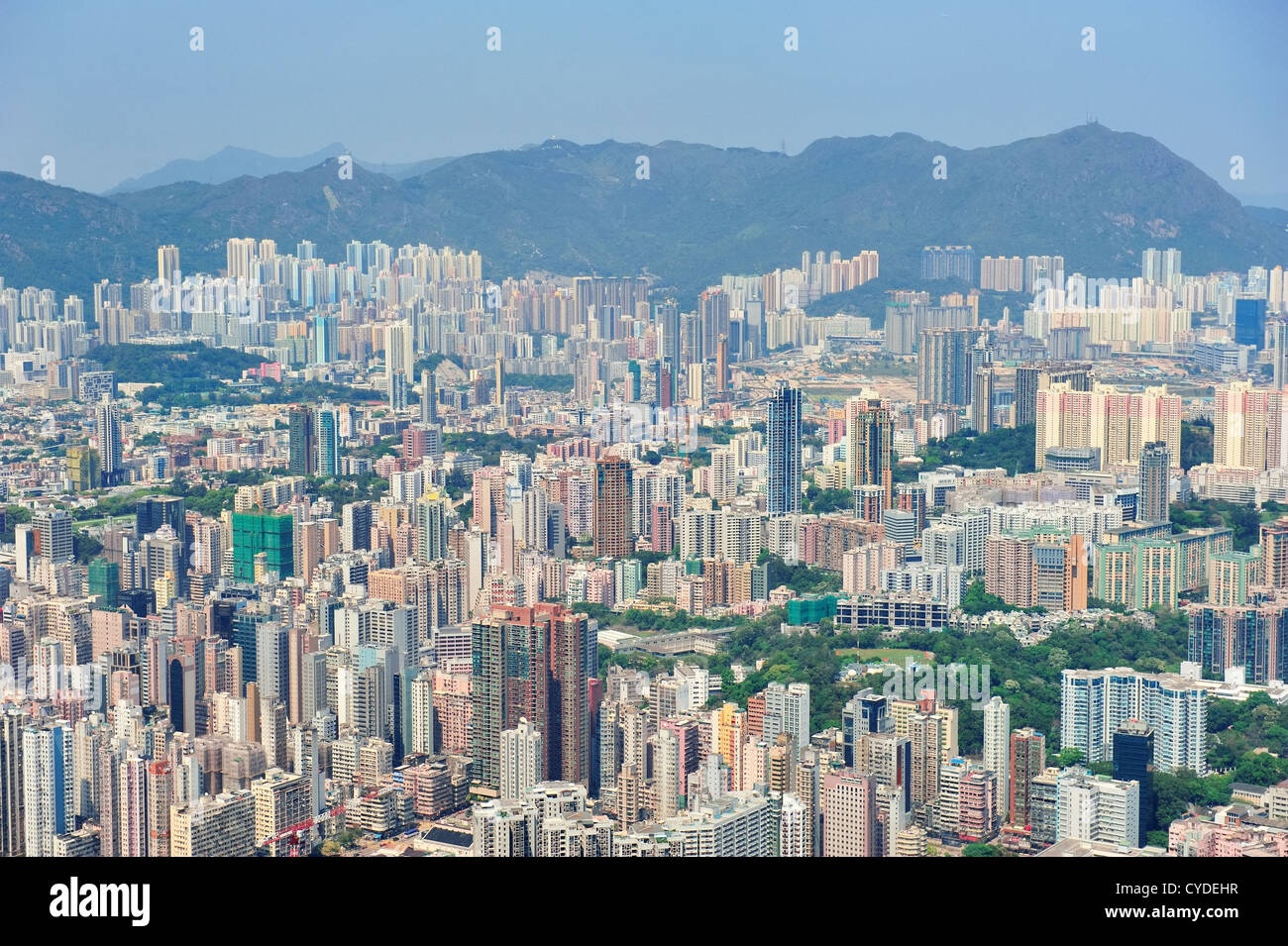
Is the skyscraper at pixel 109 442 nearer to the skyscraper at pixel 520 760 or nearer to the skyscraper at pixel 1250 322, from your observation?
the skyscraper at pixel 520 760

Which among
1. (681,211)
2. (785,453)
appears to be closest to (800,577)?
(785,453)

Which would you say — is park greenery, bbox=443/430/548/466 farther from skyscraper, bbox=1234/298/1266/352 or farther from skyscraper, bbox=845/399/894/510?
skyscraper, bbox=1234/298/1266/352

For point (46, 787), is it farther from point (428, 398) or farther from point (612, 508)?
point (428, 398)

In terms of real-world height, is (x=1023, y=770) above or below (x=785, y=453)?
below

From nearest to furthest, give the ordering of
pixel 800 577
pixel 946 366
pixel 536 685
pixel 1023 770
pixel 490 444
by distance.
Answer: pixel 1023 770
pixel 536 685
pixel 800 577
pixel 490 444
pixel 946 366

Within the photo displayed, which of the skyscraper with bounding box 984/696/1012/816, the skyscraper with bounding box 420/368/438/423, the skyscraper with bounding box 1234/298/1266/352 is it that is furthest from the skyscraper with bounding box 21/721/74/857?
the skyscraper with bounding box 1234/298/1266/352

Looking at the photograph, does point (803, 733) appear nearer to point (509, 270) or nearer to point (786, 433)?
point (786, 433)

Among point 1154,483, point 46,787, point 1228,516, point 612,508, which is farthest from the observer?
point 1154,483
